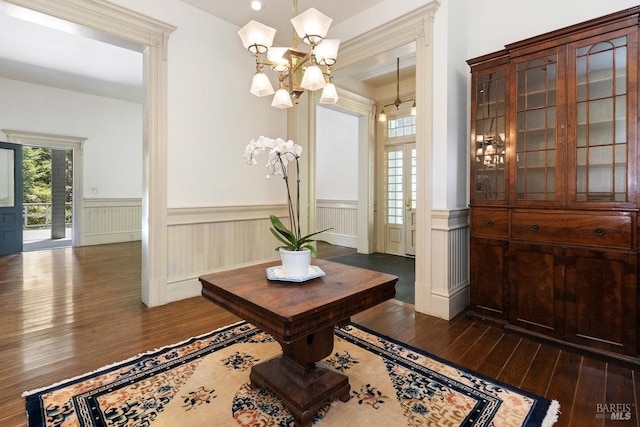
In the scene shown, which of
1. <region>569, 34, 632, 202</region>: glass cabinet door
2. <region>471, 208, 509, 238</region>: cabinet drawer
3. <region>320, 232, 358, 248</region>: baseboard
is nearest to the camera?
<region>569, 34, 632, 202</region>: glass cabinet door

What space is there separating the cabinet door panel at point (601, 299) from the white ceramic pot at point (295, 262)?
82.2 inches

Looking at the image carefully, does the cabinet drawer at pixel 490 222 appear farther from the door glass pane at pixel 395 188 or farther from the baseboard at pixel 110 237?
the baseboard at pixel 110 237

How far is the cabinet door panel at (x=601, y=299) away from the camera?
221 centimetres

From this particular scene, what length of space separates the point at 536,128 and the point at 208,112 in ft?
10.7

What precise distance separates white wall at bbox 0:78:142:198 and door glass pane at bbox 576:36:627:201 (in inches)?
334

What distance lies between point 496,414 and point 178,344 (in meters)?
2.18

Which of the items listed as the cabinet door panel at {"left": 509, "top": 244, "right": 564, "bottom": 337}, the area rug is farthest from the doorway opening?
the cabinet door panel at {"left": 509, "top": 244, "right": 564, "bottom": 337}

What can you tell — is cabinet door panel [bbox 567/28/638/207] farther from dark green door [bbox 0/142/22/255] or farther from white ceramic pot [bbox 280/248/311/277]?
dark green door [bbox 0/142/22/255]

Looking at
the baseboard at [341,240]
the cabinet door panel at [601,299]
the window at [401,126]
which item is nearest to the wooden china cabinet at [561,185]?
the cabinet door panel at [601,299]

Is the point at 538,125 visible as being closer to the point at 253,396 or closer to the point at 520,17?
the point at 520,17

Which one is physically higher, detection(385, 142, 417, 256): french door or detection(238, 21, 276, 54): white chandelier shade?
detection(238, 21, 276, 54): white chandelier shade

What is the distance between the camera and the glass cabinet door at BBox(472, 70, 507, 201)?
284 centimetres

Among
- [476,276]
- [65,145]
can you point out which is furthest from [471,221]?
[65,145]

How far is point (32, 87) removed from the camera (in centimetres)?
Answer: 641
